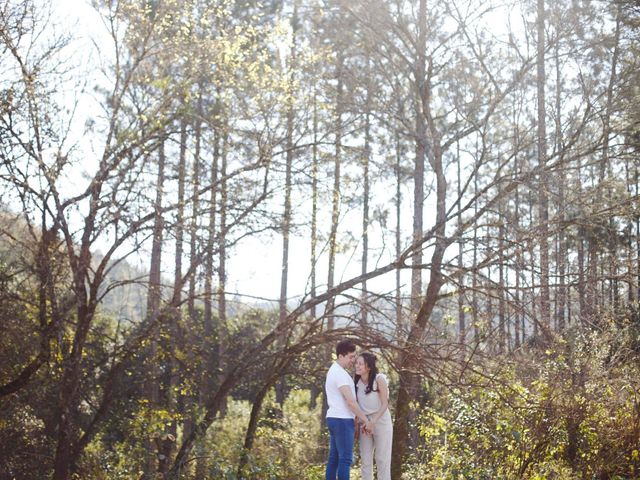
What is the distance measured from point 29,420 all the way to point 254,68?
639cm

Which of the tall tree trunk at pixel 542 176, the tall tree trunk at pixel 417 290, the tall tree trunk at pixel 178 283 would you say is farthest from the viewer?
the tall tree trunk at pixel 178 283

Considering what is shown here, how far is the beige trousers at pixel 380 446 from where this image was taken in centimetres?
703

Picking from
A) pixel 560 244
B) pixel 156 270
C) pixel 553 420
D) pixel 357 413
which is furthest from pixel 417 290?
pixel 357 413

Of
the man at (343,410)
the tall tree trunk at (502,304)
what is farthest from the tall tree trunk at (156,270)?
the tall tree trunk at (502,304)

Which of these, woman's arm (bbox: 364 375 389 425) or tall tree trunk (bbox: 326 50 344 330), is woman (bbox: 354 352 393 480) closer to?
woman's arm (bbox: 364 375 389 425)

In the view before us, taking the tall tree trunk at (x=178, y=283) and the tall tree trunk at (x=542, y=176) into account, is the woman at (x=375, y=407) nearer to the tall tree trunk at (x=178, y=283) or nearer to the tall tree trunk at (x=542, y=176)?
the tall tree trunk at (x=542, y=176)

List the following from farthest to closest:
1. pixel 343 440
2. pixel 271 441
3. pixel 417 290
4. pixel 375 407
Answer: pixel 271 441 → pixel 417 290 → pixel 375 407 → pixel 343 440

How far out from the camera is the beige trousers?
703 centimetres

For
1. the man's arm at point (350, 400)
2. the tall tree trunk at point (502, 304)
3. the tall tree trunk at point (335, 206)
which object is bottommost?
the man's arm at point (350, 400)

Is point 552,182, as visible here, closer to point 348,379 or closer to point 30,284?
point 348,379

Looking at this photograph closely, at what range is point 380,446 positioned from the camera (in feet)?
23.2

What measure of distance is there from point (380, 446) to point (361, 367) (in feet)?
2.47

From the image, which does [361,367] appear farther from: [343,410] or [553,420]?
[553,420]

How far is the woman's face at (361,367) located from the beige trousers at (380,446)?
0.41 m
